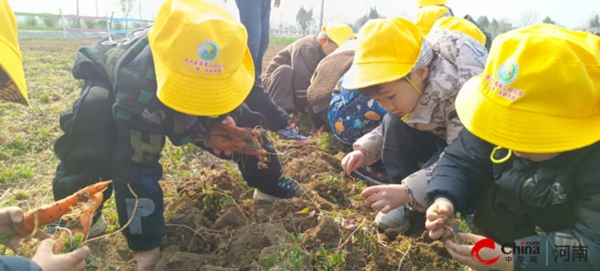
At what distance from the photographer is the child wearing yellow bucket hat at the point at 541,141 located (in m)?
1.46

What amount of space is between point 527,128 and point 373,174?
161 cm

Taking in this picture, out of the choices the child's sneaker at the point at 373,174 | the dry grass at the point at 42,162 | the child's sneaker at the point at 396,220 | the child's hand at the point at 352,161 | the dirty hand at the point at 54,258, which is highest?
the dirty hand at the point at 54,258

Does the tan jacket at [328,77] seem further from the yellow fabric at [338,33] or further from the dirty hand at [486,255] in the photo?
the dirty hand at [486,255]

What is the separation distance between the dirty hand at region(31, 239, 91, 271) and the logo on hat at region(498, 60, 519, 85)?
61.8 inches

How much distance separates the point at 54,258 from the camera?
152cm

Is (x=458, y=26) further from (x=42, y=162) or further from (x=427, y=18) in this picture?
(x=42, y=162)

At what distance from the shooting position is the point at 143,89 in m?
1.96

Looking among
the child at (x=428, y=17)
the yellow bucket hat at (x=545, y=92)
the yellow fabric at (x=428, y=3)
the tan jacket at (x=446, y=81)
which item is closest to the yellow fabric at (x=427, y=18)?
the child at (x=428, y=17)

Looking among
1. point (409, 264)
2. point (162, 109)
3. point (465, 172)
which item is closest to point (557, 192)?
point (465, 172)

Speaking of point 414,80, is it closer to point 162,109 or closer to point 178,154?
point 162,109

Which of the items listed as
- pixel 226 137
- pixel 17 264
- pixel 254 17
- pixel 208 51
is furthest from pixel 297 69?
pixel 17 264

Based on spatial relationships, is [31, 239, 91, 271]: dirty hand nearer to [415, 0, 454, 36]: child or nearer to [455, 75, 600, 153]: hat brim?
[455, 75, 600, 153]: hat brim

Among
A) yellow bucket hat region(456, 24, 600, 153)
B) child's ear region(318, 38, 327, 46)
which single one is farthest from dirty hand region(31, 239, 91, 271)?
child's ear region(318, 38, 327, 46)

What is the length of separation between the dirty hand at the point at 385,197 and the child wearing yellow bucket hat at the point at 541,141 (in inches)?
7.4
